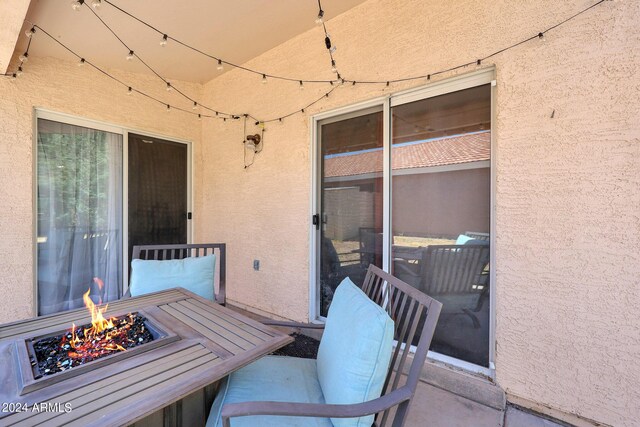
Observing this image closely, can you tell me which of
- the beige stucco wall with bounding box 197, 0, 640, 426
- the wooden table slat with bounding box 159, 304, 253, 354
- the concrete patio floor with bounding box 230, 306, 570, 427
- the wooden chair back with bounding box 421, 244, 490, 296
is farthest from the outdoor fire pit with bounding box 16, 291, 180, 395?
the beige stucco wall with bounding box 197, 0, 640, 426

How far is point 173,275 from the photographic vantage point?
204cm

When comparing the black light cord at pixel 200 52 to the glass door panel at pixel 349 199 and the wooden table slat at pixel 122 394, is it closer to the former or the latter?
the glass door panel at pixel 349 199

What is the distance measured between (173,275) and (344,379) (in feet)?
4.99

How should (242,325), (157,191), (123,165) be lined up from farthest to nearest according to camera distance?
(157,191)
(123,165)
(242,325)

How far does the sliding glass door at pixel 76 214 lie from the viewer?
2.73m

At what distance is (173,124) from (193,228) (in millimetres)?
1334

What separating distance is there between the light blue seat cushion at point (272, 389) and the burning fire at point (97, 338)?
0.46 metres

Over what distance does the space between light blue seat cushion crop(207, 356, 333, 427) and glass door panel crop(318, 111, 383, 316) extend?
3.77 ft

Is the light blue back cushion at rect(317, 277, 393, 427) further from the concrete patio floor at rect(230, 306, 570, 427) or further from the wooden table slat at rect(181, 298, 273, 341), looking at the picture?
the concrete patio floor at rect(230, 306, 570, 427)

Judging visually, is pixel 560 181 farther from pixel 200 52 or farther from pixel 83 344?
pixel 200 52

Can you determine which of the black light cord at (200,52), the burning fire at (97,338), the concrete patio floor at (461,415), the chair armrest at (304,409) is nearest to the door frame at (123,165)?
the black light cord at (200,52)

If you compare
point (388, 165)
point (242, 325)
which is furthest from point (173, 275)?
point (388, 165)

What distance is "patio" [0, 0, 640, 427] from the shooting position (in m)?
1.45

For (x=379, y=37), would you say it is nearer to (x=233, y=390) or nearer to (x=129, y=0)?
(x=129, y=0)
